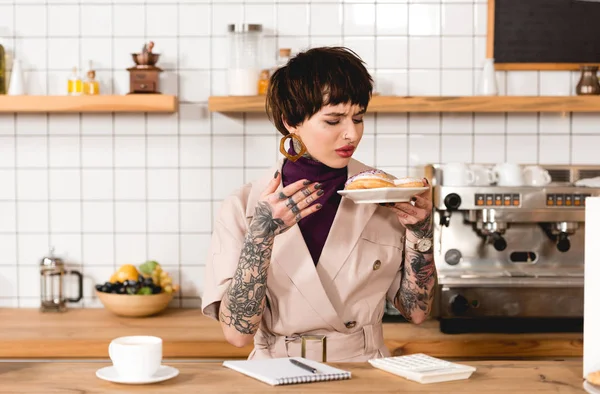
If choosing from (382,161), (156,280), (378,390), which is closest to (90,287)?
(156,280)

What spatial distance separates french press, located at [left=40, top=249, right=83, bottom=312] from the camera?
310 centimetres

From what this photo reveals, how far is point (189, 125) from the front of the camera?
3197 mm

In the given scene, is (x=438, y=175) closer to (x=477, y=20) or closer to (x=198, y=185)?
(x=477, y=20)

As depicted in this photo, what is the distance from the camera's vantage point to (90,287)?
3.22m

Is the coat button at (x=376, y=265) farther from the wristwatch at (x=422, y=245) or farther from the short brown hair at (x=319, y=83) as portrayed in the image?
the short brown hair at (x=319, y=83)

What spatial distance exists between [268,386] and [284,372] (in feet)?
0.21

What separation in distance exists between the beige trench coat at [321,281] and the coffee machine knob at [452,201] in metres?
0.78

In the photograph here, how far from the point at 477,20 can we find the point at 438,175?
74 cm

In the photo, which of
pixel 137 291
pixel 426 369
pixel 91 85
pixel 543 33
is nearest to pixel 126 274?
pixel 137 291

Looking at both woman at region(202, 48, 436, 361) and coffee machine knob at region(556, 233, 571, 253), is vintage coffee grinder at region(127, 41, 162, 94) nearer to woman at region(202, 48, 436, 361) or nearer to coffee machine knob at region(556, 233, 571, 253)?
woman at region(202, 48, 436, 361)

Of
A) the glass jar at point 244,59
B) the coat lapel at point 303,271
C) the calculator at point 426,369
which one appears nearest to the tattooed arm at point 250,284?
the coat lapel at point 303,271

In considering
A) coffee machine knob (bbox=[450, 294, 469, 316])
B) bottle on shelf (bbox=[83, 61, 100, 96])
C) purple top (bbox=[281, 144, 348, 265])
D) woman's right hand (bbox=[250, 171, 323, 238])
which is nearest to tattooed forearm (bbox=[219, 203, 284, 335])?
woman's right hand (bbox=[250, 171, 323, 238])

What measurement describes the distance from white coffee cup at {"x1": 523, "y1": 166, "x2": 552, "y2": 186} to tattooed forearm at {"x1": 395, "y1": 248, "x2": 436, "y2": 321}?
1.00 meters

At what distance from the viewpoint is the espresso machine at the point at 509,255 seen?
2.74 metres
